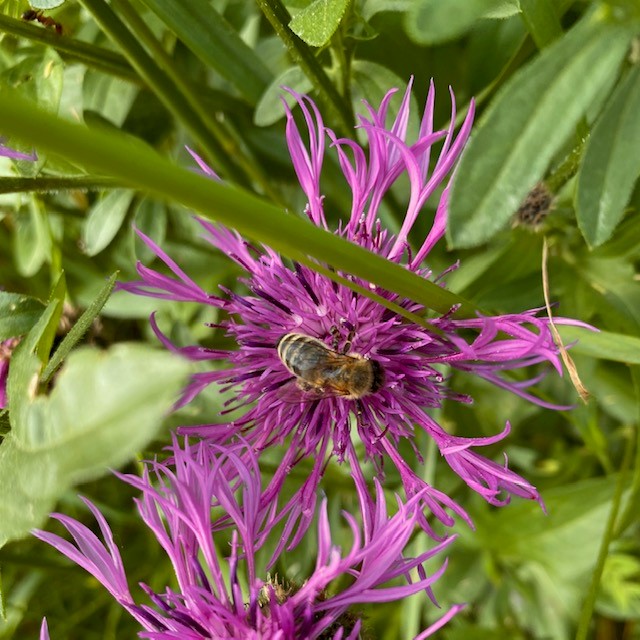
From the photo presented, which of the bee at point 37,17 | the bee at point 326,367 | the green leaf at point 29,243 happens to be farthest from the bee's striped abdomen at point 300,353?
the green leaf at point 29,243

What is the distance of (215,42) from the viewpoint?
74cm

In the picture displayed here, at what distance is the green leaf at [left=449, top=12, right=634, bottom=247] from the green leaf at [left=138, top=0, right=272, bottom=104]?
0.36 metres

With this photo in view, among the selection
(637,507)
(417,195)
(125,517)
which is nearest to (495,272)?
(417,195)

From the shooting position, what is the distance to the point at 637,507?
79 centimetres

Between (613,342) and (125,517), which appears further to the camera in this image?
(125,517)

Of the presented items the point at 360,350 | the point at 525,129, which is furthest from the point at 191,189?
the point at 360,350

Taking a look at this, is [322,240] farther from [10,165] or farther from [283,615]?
[10,165]

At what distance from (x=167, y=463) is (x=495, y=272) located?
0.34 m

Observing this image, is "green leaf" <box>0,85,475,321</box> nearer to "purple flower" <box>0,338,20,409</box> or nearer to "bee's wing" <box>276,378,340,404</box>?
"bee's wing" <box>276,378,340,404</box>

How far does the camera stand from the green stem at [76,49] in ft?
2.01

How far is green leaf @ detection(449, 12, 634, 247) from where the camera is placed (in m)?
0.40

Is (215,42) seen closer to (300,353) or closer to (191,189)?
(300,353)

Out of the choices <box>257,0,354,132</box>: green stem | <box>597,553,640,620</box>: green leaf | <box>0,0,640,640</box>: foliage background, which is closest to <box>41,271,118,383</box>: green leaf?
<box>0,0,640,640</box>: foliage background

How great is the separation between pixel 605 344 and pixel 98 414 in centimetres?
43
